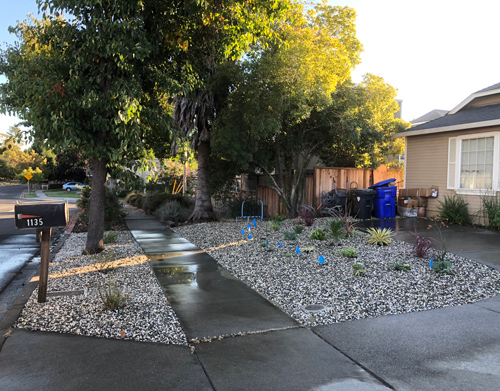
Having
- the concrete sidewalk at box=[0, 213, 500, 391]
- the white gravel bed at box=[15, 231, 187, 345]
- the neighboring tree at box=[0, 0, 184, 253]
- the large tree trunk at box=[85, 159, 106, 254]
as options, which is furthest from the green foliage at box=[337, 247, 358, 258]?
the large tree trunk at box=[85, 159, 106, 254]

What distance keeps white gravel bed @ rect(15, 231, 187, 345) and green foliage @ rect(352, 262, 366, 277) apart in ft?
10.3

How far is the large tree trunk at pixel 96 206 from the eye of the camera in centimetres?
844

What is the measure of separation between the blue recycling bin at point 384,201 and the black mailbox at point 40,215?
33.0ft

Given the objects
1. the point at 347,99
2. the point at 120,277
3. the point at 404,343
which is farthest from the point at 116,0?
the point at 347,99

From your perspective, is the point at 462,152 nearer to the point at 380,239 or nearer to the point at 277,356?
the point at 380,239

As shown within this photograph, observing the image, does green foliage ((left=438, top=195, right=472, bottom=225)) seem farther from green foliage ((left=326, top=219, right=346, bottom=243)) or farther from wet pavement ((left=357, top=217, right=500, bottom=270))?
green foliage ((left=326, top=219, right=346, bottom=243))

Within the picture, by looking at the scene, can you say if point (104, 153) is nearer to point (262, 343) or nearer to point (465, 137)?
point (262, 343)

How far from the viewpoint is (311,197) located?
46.7 feet

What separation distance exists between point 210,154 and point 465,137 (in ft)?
27.4

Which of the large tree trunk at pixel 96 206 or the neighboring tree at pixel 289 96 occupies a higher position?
the neighboring tree at pixel 289 96

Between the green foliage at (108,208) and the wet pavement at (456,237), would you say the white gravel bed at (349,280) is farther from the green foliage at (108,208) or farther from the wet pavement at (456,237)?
the green foliage at (108,208)

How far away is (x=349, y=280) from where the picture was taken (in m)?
6.22

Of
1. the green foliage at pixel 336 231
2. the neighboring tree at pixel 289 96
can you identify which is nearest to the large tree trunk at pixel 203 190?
the neighboring tree at pixel 289 96

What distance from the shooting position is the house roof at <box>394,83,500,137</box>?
10734 millimetres
